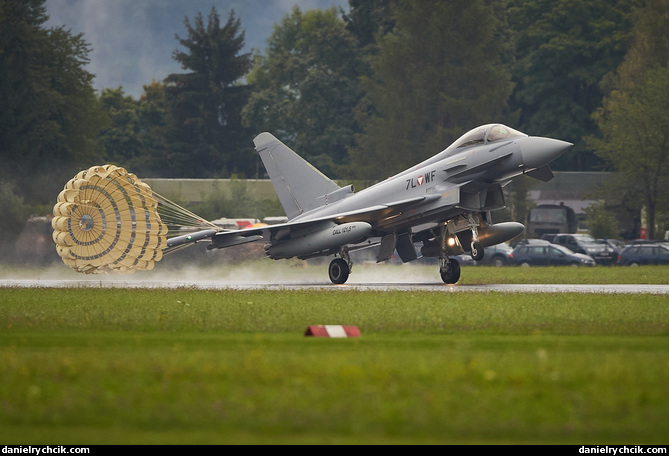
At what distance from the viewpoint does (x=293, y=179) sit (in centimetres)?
2958

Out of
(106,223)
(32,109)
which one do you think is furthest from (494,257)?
(32,109)

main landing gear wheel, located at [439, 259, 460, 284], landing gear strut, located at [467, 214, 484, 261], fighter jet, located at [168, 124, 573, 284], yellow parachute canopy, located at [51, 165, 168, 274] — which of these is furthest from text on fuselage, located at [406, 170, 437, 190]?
yellow parachute canopy, located at [51, 165, 168, 274]

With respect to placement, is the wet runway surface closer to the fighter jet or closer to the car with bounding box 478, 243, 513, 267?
the fighter jet

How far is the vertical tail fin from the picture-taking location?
96.0ft

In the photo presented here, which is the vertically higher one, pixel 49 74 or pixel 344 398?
pixel 49 74

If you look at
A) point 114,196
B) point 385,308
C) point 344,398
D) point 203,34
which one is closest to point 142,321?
point 385,308

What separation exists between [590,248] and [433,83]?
59.0ft

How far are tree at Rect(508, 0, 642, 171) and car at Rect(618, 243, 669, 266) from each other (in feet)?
96.8

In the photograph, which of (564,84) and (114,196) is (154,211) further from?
(564,84)

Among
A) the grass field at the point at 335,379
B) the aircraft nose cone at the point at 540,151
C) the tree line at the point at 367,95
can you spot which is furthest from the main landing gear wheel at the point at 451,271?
the tree line at the point at 367,95

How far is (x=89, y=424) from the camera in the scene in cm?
715

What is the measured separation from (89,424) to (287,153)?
23.0 metres

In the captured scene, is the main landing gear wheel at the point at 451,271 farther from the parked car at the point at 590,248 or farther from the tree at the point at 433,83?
the tree at the point at 433,83

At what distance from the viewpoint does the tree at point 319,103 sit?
262ft
